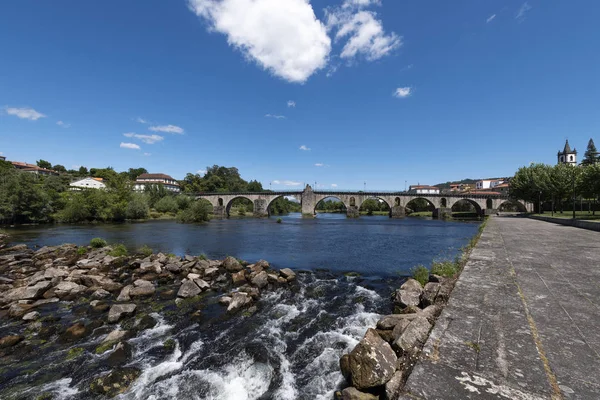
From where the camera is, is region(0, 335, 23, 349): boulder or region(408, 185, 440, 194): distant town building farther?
region(408, 185, 440, 194): distant town building

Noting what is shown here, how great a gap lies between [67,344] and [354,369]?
8275mm

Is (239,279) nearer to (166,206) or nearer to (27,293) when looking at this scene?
(27,293)

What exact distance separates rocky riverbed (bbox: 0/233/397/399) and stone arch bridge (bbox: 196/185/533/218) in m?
65.0

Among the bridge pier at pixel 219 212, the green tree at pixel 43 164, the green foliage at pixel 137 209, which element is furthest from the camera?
the green tree at pixel 43 164

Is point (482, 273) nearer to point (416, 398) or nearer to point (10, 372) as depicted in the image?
point (416, 398)

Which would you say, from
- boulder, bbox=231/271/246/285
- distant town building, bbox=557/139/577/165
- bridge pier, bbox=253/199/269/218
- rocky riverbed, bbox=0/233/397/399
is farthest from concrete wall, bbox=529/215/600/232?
distant town building, bbox=557/139/577/165

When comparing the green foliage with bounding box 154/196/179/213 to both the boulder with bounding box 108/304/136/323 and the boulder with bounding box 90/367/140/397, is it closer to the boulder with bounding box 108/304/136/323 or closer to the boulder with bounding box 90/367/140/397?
the boulder with bounding box 108/304/136/323

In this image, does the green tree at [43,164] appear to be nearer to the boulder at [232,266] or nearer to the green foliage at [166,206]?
the green foliage at [166,206]

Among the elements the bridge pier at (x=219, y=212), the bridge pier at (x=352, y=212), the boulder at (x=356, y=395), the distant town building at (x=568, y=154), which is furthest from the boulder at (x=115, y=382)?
the distant town building at (x=568, y=154)

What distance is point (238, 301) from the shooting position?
980cm

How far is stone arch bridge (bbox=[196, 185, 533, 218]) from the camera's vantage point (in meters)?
74.8

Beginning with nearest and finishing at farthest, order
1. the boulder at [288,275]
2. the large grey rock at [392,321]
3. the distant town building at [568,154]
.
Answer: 1. the large grey rock at [392,321]
2. the boulder at [288,275]
3. the distant town building at [568,154]

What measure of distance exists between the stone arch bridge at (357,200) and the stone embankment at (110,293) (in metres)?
62.7

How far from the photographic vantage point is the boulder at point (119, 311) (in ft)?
28.7
